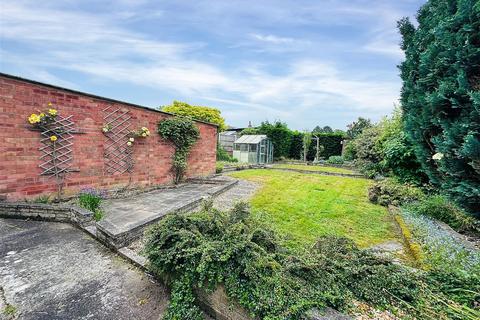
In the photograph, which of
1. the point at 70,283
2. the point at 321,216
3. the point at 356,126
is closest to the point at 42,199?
the point at 70,283

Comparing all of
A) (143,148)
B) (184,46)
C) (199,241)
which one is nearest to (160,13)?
(184,46)

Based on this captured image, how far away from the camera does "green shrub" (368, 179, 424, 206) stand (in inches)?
229

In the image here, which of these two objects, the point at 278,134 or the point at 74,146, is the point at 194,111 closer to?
the point at 278,134

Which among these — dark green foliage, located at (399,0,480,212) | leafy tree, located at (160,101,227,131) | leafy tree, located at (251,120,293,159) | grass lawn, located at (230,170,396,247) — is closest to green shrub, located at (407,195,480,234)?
dark green foliage, located at (399,0,480,212)

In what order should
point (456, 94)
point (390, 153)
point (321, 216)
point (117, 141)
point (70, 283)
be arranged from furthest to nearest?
1. point (390, 153)
2. point (117, 141)
3. point (321, 216)
4. point (456, 94)
5. point (70, 283)

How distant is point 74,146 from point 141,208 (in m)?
2.35

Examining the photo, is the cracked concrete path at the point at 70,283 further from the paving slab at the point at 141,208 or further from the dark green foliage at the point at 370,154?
the dark green foliage at the point at 370,154

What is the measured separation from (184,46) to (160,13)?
334 cm

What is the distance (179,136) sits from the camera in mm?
7973

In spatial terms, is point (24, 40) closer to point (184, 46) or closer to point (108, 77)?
point (184, 46)

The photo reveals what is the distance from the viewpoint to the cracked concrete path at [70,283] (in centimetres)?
206

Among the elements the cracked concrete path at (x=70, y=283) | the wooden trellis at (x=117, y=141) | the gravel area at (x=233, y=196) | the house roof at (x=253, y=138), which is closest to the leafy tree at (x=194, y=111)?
the house roof at (x=253, y=138)

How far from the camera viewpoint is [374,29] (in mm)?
7195

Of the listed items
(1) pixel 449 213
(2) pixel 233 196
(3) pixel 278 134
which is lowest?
(2) pixel 233 196
